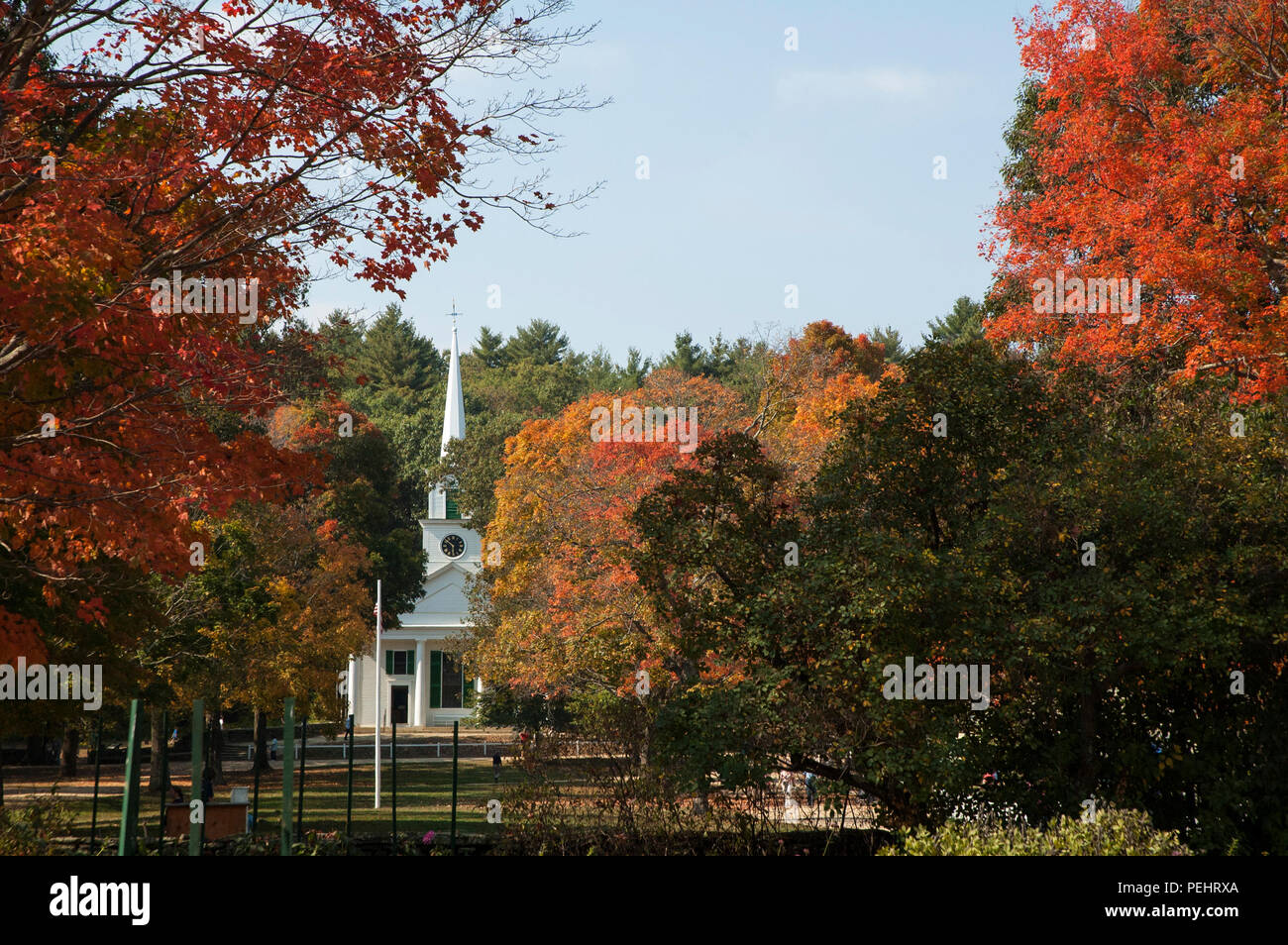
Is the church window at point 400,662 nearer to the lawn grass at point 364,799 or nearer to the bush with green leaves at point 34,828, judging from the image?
the lawn grass at point 364,799

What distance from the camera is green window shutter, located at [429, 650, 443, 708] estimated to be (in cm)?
6019

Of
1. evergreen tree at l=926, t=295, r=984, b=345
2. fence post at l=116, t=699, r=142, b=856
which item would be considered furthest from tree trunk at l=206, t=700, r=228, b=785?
evergreen tree at l=926, t=295, r=984, b=345

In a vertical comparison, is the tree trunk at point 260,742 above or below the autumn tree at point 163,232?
below

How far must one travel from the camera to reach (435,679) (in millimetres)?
60438

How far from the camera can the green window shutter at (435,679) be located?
60.2 m

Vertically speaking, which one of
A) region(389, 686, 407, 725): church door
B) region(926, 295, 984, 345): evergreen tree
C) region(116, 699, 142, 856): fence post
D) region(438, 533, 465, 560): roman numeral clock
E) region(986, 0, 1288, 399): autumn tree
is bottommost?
region(389, 686, 407, 725): church door

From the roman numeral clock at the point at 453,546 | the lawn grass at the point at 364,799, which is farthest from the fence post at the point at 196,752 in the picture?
the roman numeral clock at the point at 453,546

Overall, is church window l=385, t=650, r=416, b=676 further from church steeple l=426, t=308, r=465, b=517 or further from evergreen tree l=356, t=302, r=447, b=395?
evergreen tree l=356, t=302, r=447, b=395

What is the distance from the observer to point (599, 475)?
29.6m

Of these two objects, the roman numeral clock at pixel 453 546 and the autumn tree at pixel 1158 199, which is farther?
the roman numeral clock at pixel 453 546

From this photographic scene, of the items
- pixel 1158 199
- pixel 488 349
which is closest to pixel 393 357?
pixel 488 349

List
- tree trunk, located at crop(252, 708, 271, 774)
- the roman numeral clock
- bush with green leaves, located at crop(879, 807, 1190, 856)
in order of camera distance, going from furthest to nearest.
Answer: the roman numeral clock < tree trunk, located at crop(252, 708, 271, 774) < bush with green leaves, located at crop(879, 807, 1190, 856)

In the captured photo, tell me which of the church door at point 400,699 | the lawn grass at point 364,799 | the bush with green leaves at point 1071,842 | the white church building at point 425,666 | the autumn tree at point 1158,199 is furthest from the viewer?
the church door at point 400,699

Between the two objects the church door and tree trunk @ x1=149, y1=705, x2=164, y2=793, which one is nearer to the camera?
tree trunk @ x1=149, y1=705, x2=164, y2=793
